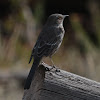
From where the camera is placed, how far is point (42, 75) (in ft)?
7.54

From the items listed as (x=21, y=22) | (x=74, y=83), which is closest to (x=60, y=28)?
(x=74, y=83)

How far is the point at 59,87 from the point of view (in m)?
2.25

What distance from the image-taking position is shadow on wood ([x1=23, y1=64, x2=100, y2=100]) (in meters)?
2.22

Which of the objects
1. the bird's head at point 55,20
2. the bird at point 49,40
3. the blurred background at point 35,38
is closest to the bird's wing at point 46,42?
the bird at point 49,40

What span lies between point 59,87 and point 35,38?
5988mm

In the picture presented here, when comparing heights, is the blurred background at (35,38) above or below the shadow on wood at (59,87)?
below

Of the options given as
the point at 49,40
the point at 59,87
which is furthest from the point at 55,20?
the point at 59,87

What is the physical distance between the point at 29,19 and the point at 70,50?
123 centimetres

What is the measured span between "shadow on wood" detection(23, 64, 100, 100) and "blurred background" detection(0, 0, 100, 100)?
3.23 m

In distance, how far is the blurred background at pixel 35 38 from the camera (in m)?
6.47

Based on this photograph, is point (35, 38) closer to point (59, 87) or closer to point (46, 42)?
point (46, 42)

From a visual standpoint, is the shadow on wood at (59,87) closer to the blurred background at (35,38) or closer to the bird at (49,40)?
the bird at (49,40)

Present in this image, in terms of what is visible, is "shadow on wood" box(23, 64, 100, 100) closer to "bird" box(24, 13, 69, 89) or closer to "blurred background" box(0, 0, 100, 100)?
"bird" box(24, 13, 69, 89)

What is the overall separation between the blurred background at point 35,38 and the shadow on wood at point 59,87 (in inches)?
127
